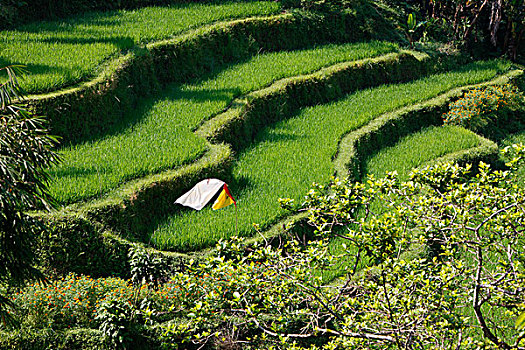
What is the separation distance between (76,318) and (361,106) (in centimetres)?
761

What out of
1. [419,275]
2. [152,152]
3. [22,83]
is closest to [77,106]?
[22,83]

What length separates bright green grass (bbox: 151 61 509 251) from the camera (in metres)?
7.79

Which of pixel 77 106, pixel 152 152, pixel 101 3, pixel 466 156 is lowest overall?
pixel 466 156

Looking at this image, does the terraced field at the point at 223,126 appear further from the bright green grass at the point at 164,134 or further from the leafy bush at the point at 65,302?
the leafy bush at the point at 65,302

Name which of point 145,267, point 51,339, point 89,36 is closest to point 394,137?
point 145,267

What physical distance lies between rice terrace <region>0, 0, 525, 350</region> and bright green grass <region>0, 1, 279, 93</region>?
0.18 feet

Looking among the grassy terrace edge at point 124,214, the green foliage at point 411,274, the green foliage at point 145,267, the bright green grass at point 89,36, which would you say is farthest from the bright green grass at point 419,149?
the bright green grass at point 89,36

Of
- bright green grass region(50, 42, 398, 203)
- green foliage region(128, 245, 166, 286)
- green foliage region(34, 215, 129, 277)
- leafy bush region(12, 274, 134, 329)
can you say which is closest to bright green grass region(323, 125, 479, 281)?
bright green grass region(50, 42, 398, 203)

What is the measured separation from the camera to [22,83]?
29.6ft

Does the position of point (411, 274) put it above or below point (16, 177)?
below

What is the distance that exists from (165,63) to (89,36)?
1.60 metres

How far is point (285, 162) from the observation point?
31.3 ft

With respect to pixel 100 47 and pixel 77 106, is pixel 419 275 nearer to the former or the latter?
pixel 77 106

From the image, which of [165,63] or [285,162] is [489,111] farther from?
[165,63]
